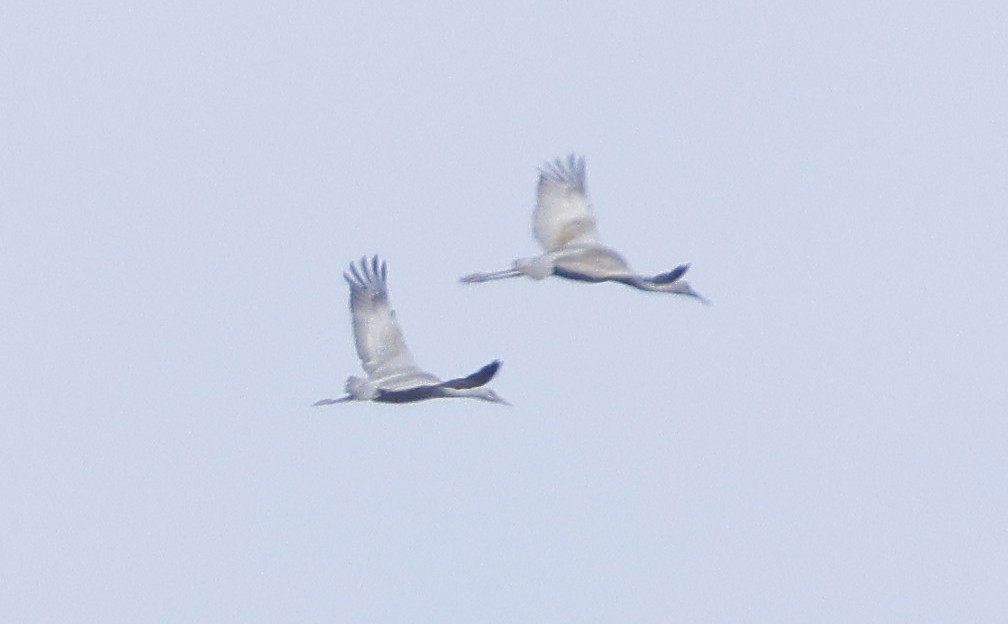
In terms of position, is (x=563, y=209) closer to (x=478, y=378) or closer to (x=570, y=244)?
(x=570, y=244)

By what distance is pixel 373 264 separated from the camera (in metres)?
31.4

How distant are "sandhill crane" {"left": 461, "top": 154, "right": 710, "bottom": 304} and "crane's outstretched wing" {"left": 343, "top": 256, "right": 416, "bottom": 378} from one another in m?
1.25

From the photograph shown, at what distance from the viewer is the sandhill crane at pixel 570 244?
31094mm

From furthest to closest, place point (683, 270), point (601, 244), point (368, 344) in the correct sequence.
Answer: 1. point (601, 244)
2. point (368, 344)
3. point (683, 270)

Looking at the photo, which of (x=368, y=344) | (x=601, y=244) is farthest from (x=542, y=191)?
(x=368, y=344)

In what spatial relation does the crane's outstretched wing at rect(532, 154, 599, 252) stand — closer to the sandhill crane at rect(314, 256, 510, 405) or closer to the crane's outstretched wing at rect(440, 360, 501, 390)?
the sandhill crane at rect(314, 256, 510, 405)

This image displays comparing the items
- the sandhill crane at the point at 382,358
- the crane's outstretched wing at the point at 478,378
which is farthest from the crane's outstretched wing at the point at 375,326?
the crane's outstretched wing at the point at 478,378

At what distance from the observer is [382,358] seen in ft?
97.4

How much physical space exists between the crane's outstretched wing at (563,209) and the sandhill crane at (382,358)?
2794mm

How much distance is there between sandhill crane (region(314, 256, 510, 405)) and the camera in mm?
28062

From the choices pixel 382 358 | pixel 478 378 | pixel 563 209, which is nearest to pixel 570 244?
pixel 563 209

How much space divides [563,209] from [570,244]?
3.57ft

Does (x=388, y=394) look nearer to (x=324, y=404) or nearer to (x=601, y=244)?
(x=324, y=404)

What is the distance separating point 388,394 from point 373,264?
3486mm
